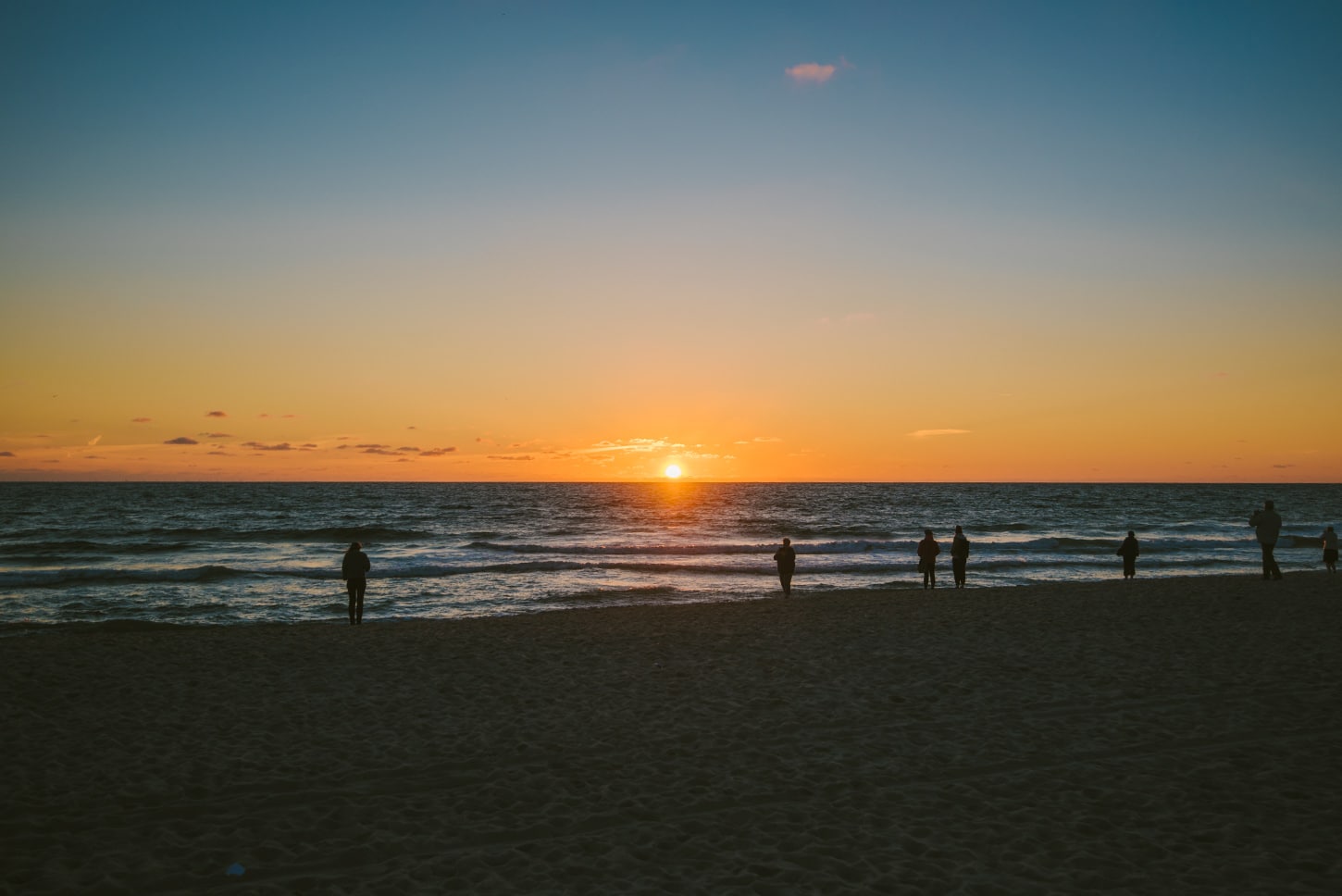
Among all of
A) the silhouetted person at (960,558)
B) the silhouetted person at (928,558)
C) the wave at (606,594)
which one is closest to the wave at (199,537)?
the wave at (606,594)

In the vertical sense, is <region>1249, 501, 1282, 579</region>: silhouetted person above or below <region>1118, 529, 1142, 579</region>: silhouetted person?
above

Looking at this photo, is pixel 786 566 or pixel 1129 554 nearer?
pixel 786 566

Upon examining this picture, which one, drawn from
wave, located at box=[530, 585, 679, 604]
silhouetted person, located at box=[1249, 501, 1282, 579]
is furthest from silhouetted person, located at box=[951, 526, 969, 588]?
wave, located at box=[530, 585, 679, 604]

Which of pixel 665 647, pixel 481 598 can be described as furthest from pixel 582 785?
pixel 481 598

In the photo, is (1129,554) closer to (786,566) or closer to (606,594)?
(786,566)

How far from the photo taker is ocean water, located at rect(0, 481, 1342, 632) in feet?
84.7

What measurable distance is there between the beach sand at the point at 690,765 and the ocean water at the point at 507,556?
11.2 m

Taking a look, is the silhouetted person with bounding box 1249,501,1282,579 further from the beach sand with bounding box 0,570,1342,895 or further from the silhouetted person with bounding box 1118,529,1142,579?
the beach sand with bounding box 0,570,1342,895

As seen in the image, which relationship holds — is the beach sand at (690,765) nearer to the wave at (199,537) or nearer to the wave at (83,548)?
the wave at (83,548)

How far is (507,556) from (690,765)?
33.3m

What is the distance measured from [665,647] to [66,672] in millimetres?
9801

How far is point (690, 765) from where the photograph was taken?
8500mm

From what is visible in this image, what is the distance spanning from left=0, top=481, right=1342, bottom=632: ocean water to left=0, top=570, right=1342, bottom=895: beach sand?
11.2 meters

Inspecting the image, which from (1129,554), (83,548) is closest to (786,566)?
(1129,554)
